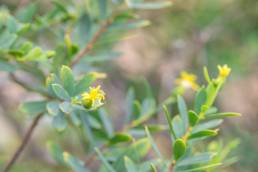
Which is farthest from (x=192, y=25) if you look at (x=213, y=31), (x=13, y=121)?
(x=13, y=121)

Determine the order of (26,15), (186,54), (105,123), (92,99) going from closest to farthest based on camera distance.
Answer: (92,99) < (105,123) < (26,15) < (186,54)

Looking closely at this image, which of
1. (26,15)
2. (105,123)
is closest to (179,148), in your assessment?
(105,123)

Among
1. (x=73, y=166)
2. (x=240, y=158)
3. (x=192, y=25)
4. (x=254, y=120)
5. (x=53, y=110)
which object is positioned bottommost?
(x=254, y=120)

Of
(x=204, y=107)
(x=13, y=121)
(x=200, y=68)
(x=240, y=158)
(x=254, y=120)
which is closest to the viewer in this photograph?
(x=204, y=107)

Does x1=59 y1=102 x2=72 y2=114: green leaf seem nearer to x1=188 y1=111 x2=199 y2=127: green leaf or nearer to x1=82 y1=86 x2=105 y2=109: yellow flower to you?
x1=82 y1=86 x2=105 y2=109: yellow flower

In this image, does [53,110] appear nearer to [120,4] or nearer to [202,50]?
[120,4]

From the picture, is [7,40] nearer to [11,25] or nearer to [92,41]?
[11,25]

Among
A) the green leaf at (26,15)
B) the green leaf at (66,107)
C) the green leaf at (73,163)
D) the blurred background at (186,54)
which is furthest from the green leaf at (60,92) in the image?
the blurred background at (186,54)

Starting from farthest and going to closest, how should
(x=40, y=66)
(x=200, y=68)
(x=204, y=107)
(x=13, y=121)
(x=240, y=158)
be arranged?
1. (x=13, y=121)
2. (x=200, y=68)
3. (x=240, y=158)
4. (x=40, y=66)
5. (x=204, y=107)

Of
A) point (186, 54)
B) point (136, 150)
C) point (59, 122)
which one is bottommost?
point (186, 54)
